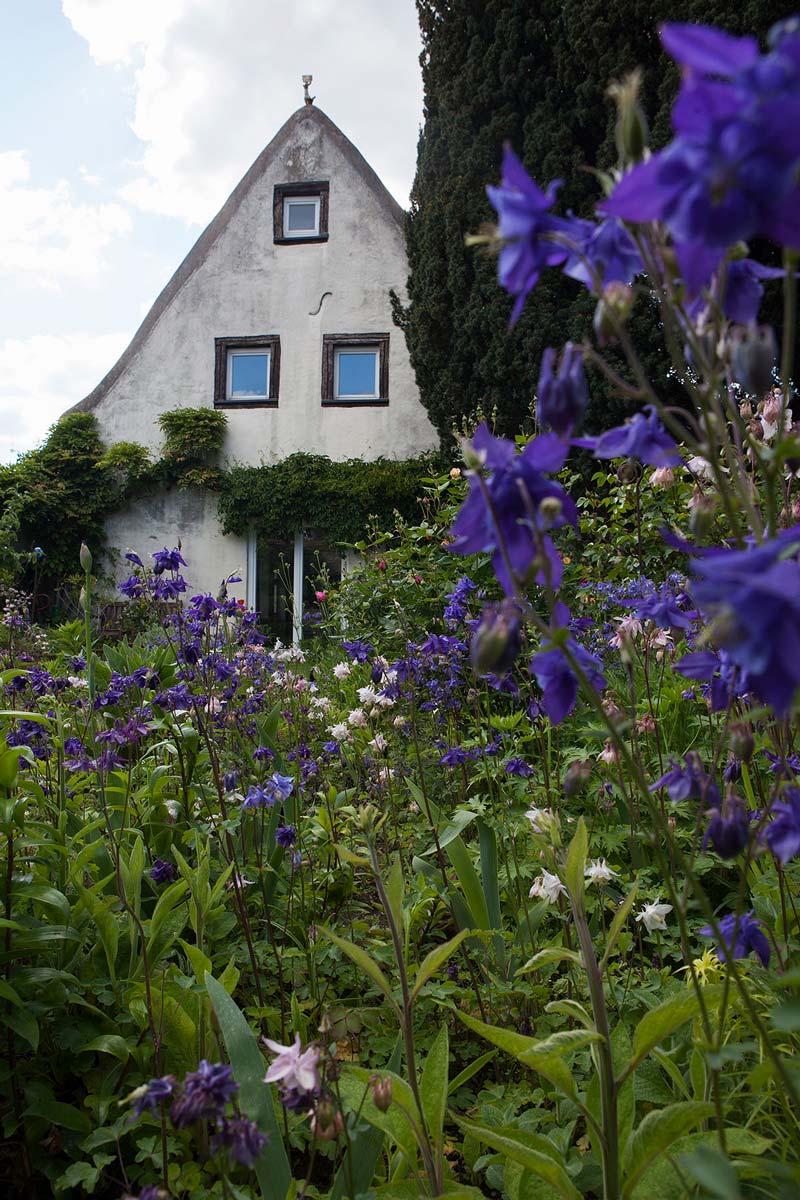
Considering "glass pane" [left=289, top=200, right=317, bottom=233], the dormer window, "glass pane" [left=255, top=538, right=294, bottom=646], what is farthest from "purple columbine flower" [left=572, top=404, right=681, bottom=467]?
"glass pane" [left=289, top=200, right=317, bottom=233]

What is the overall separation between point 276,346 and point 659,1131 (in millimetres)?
13668

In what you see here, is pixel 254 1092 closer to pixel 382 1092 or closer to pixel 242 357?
pixel 382 1092

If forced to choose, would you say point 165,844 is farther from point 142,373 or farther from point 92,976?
point 142,373

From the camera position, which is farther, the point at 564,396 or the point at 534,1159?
the point at 534,1159

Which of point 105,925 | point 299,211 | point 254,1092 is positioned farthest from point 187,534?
point 254,1092

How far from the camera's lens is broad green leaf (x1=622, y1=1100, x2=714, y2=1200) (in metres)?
0.99

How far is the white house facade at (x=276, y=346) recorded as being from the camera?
515 inches

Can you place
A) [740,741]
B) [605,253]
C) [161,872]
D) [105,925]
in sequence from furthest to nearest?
[161,872] < [105,925] < [740,741] < [605,253]

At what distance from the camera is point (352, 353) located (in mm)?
13336

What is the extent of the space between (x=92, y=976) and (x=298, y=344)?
12.7 meters

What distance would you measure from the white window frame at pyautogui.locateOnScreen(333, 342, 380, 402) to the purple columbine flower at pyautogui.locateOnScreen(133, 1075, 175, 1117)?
41.7ft

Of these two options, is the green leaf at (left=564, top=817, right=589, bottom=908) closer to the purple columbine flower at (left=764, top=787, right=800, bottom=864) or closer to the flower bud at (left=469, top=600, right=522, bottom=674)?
the purple columbine flower at (left=764, top=787, right=800, bottom=864)

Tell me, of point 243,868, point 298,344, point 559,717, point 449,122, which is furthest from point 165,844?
point 298,344

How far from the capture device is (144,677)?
2.76 meters
